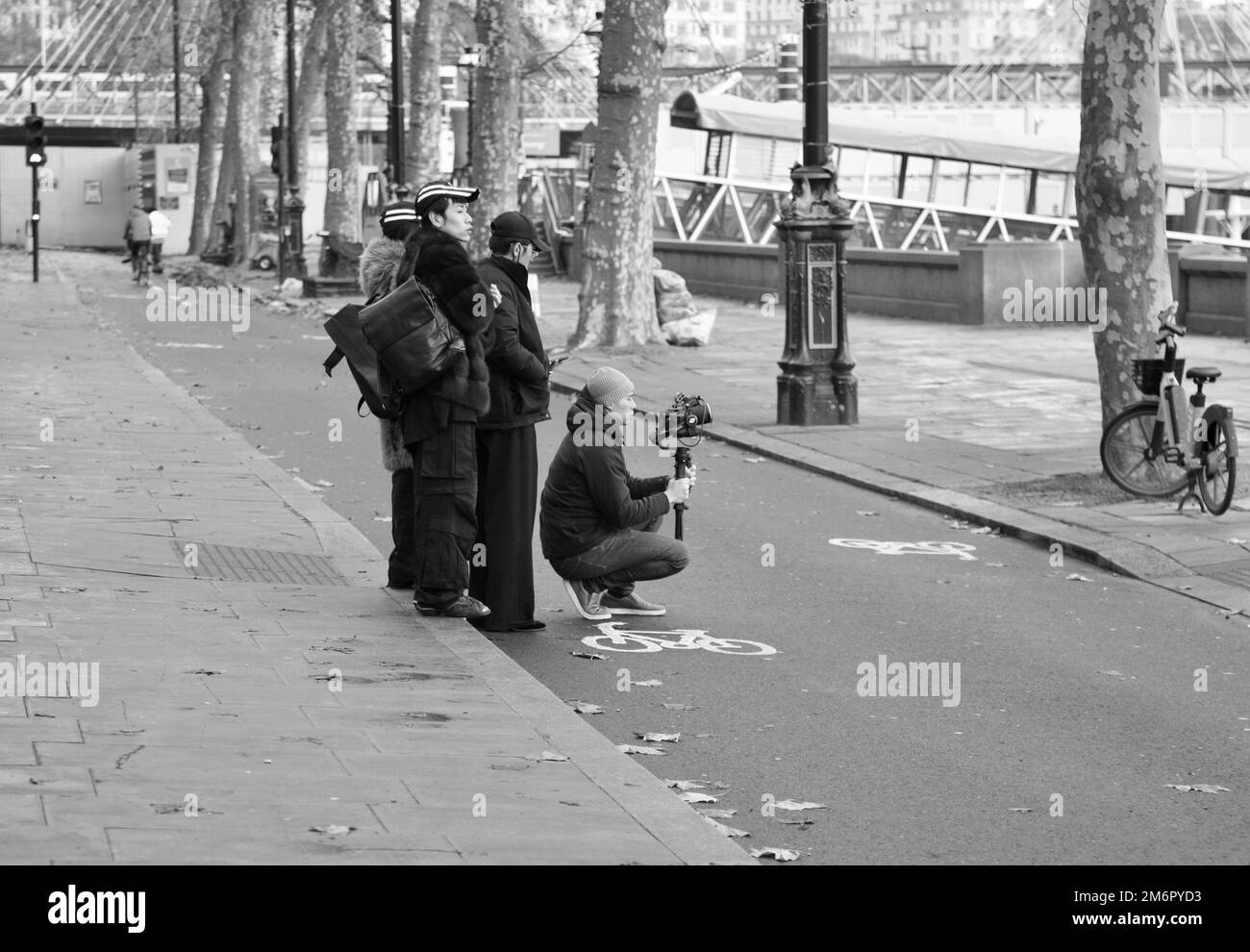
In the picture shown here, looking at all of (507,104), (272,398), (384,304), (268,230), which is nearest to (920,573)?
(384,304)

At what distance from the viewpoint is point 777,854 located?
18.3 feet

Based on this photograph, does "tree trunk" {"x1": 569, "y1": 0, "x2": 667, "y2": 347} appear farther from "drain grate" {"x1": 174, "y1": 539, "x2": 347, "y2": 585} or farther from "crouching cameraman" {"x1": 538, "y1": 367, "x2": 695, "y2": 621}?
"crouching cameraman" {"x1": 538, "y1": 367, "x2": 695, "y2": 621}

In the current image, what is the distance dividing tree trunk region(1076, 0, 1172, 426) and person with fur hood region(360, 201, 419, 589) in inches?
204

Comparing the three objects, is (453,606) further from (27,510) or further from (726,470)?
(726,470)

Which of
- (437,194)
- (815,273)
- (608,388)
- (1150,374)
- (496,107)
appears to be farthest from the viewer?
(496,107)

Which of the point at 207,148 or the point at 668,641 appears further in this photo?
the point at 207,148

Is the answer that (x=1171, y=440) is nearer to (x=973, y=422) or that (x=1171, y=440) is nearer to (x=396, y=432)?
(x=973, y=422)

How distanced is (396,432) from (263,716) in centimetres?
258

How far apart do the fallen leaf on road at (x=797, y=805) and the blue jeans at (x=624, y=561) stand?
2944mm

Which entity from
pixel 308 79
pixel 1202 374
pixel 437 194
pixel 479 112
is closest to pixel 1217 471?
pixel 1202 374

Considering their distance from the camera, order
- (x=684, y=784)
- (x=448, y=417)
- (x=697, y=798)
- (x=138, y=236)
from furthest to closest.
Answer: (x=138, y=236), (x=448, y=417), (x=684, y=784), (x=697, y=798)

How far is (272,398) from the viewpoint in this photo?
19.0 metres

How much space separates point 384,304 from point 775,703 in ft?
7.92

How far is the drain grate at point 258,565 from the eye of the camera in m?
9.52
